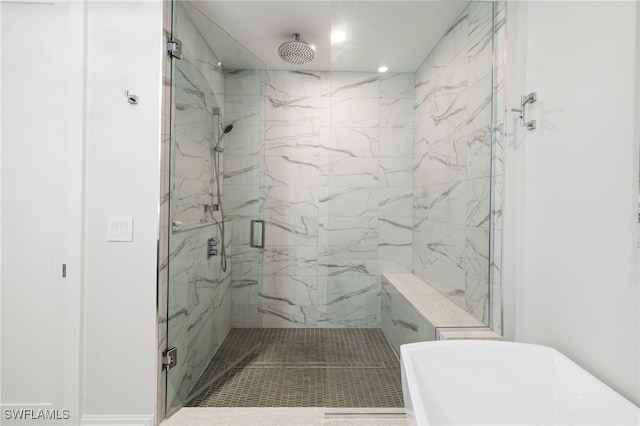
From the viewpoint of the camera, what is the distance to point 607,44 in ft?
3.61

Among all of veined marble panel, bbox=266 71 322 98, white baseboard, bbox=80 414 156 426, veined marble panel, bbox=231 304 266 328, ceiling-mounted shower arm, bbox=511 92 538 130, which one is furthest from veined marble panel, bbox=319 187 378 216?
veined marble panel, bbox=266 71 322 98

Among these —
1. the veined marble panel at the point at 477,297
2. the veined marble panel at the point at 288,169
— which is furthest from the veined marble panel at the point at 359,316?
the veined marble panel at the point at 288,169

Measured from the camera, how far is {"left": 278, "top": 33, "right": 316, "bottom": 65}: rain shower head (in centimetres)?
241

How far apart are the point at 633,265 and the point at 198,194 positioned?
2.11 metres

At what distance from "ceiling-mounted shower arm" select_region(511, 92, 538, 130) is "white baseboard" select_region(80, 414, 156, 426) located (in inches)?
96.4

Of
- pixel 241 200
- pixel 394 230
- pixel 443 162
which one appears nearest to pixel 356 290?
pixel 394 230

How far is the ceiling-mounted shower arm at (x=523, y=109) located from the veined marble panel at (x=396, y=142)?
53 cm

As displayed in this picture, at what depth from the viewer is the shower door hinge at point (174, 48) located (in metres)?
1.65

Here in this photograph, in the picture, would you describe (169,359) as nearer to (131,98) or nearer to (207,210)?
(207,210)

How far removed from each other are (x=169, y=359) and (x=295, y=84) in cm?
254

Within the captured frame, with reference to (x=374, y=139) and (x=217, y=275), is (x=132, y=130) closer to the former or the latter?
(x=217, y=275)

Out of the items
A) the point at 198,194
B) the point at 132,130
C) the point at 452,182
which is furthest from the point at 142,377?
the point at 452,182

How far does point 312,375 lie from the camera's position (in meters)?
2.08

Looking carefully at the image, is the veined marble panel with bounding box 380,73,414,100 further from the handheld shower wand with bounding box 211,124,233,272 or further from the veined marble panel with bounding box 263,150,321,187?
the veined marble panel with bounding box 263,150,321,187
